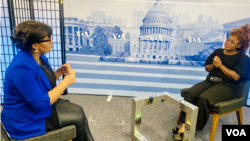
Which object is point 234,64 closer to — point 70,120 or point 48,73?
point 70,120

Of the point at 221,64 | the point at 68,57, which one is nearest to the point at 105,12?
the point at 68,57

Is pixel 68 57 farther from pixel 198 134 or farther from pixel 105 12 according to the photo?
pixel 198 134

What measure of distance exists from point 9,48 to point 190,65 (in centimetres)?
310

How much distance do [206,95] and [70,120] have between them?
4.95 feet

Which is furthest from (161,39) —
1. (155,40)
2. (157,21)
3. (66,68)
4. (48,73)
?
(48,73)

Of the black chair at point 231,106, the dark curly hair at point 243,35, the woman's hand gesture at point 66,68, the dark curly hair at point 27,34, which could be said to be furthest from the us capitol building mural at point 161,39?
the dark curly hair at point 27,34

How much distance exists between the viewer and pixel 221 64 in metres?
1.95

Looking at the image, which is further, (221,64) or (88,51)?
(88,51)

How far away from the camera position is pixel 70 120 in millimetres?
1290

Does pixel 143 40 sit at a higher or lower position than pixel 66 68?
higher

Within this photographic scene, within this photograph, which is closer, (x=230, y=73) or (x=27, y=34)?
(x=27, y=34)

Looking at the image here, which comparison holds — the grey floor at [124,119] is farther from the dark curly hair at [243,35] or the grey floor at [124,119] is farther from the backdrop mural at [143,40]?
the dark curly hair at [243,35]

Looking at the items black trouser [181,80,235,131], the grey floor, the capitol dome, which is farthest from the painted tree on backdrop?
black trouser [181,80,235,131]

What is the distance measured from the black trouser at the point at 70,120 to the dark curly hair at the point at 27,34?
22.2 inches
